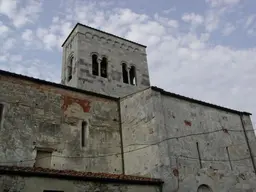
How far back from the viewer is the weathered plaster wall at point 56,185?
30.1 feet

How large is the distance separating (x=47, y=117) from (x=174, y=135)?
5.84 meters

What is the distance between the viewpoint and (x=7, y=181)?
918 cm

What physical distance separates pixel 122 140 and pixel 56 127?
345 cm

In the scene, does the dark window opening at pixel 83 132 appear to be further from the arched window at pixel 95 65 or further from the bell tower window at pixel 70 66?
the bell tower window at pixel 70 66

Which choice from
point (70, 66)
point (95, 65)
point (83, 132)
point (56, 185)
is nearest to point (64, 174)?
point (56, 185)

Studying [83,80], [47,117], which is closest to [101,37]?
[83,80]

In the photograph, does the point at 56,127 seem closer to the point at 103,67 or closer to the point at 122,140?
the point at 122,140

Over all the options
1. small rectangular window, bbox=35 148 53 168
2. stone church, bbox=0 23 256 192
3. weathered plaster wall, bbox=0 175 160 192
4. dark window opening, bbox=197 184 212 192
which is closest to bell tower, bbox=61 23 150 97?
stone church, bbox=0 23 256 192

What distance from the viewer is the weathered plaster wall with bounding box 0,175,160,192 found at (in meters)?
9.19

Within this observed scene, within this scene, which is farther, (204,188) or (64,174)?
(204,188)

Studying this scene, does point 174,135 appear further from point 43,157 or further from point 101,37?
point 101,37

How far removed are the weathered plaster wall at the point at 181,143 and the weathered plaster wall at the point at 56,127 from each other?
1023 mm

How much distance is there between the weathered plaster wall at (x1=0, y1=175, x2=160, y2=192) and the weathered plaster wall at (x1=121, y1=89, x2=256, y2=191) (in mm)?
1946

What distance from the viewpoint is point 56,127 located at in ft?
43.2
